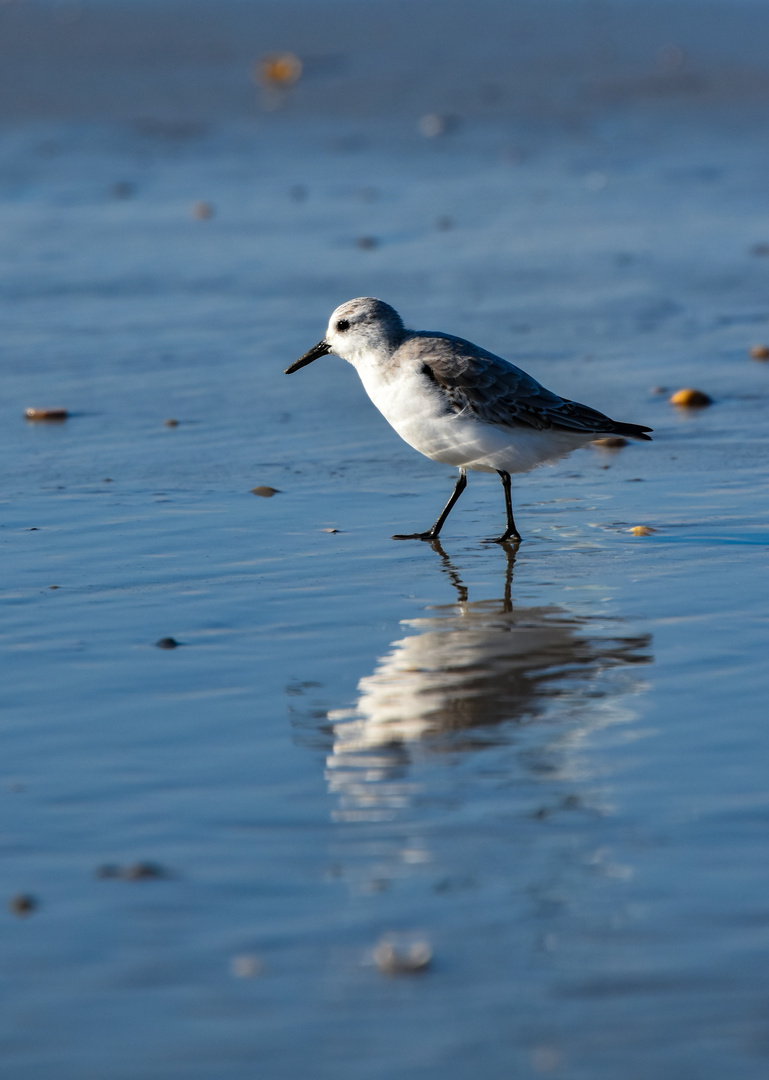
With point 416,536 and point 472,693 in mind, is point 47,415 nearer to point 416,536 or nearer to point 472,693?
point 416,536

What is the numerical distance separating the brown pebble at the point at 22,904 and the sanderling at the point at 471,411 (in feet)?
9.94

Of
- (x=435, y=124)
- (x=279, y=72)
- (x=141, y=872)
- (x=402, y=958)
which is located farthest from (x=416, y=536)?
(x=279, y=72)

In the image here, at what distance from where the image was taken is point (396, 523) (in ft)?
20.4

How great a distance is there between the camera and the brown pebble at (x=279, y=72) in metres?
20.5

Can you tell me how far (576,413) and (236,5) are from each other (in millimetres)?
22841

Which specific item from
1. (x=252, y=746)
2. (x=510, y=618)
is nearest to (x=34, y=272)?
(x=510, y=618)

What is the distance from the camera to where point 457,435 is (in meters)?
5.96

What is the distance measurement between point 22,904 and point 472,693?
1.55 metres

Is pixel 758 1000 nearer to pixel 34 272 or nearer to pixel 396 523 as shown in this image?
pixel 396 523

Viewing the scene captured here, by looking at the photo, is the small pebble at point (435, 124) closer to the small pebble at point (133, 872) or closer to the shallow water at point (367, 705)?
the shallow water at point (367, 705)

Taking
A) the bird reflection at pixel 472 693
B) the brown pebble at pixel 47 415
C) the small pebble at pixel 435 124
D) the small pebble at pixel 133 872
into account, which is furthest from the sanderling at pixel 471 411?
the small pebble at pixel 435 124

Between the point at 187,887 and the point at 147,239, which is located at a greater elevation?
the point at 147,239

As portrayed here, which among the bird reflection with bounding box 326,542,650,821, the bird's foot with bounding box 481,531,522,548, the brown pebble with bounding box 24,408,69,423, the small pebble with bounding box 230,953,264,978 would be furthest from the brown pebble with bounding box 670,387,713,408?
the small pebble with bounding box 230,953,264,978

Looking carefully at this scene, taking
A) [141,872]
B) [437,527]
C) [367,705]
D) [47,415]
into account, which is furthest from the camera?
[47,415]
